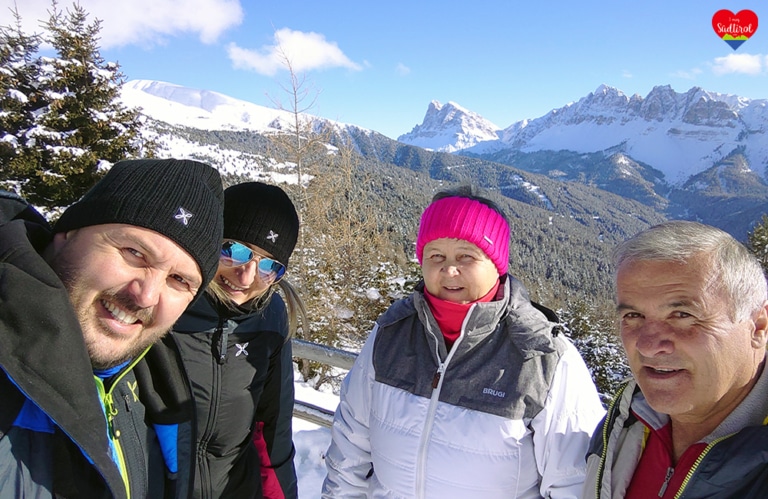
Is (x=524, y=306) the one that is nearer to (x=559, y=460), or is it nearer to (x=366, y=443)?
(x=559, y=460)

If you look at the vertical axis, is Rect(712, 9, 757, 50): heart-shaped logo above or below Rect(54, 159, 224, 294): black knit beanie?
above

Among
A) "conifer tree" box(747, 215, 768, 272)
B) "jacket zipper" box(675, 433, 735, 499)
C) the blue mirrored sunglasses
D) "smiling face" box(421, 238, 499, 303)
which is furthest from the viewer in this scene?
"conifer tree" box(747, 215, 768, 272)

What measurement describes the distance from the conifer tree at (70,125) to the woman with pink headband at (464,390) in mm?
13421

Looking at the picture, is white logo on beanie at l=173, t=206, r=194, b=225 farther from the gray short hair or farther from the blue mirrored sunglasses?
the gray short hair

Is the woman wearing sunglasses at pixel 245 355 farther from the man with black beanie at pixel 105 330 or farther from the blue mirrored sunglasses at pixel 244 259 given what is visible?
the man with black beanie at pixel 105 330

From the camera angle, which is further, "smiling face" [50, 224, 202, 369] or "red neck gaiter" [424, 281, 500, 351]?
"red neck gaiter" [424, 281, 500, 351]

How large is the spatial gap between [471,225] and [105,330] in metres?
1.26

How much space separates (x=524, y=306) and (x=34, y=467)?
4.91 feet

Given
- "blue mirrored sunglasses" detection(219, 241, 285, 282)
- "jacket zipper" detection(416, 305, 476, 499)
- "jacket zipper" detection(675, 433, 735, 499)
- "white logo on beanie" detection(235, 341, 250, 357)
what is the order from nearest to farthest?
"jacket zipper" detection(675, 433, 735, 499), "jacket zipper" detection(416, 305, 476, 499), "white logo on beanie" detection(235, 341, 250, 357), "blue mirrored sunglasses" detection(219, 241, 285, 282)

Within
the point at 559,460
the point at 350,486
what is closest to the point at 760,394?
the point at 559,460

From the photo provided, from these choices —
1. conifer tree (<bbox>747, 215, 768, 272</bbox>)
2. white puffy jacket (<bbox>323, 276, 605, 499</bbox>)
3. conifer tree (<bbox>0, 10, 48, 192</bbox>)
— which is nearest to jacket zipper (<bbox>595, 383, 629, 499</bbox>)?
white puffy jacket (<bbox>323, 276, 605, 499</bbox>)

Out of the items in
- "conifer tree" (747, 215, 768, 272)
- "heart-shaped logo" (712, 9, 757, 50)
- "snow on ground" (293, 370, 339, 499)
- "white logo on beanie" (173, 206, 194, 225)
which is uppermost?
"heart-shaped logo" (712, 9, 757, 50)

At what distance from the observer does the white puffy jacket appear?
1368mm

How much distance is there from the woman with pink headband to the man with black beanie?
675 millimetres
